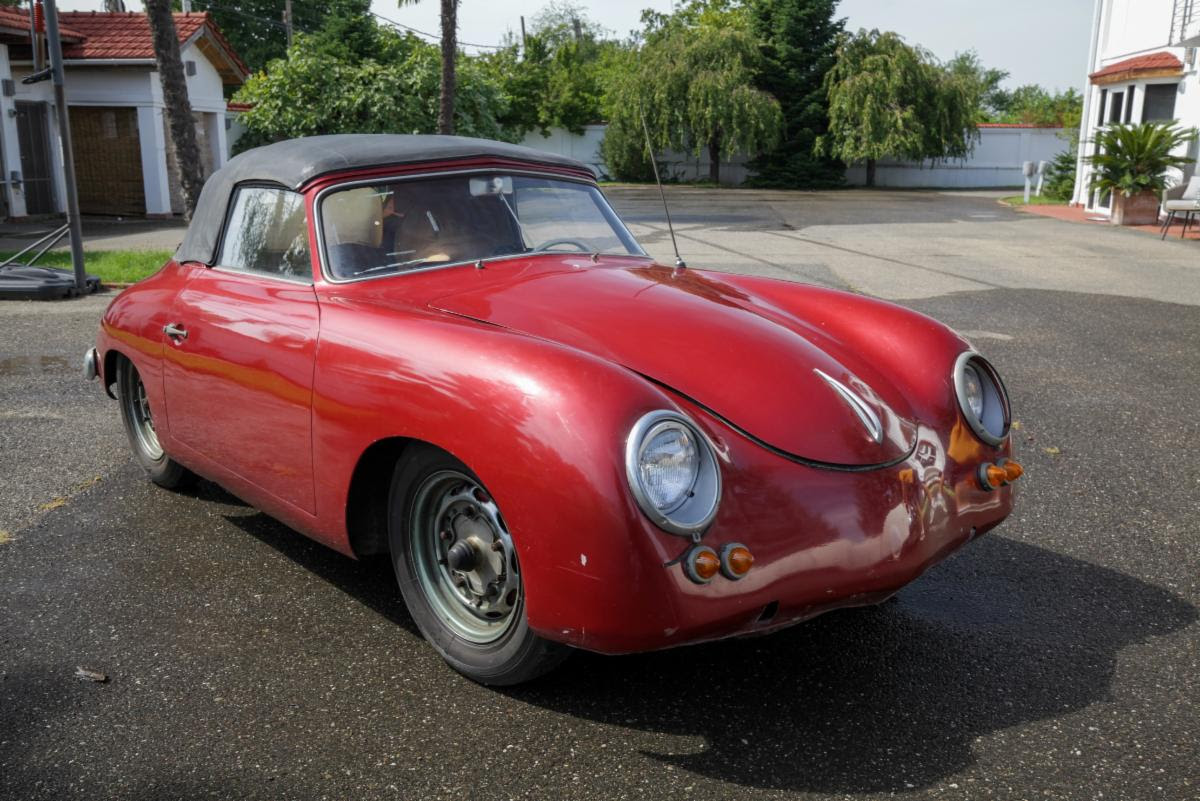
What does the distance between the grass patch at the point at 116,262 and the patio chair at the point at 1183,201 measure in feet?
51.2

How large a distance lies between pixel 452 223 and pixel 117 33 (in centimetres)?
2298

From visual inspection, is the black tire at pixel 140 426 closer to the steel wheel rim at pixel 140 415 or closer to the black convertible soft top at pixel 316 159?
the steel wheel rim at pixel 140 415

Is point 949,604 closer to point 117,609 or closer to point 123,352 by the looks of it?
point 117,609

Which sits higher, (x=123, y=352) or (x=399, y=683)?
(x=123, y=352)

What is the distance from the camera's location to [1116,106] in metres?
25.6

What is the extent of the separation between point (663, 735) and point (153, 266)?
41.1ft

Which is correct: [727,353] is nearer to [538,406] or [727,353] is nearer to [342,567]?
[538,406]

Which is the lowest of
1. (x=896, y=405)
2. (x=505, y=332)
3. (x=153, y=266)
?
(x=153, y=266)

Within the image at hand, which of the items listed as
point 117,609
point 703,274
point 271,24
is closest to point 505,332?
point 703,274

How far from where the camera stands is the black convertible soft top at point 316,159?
4.02m

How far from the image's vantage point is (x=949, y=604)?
3.77m

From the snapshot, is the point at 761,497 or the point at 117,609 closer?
the point at 761,497

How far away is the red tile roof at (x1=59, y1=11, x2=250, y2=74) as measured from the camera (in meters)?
22.6

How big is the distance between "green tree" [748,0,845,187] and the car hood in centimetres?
3704
